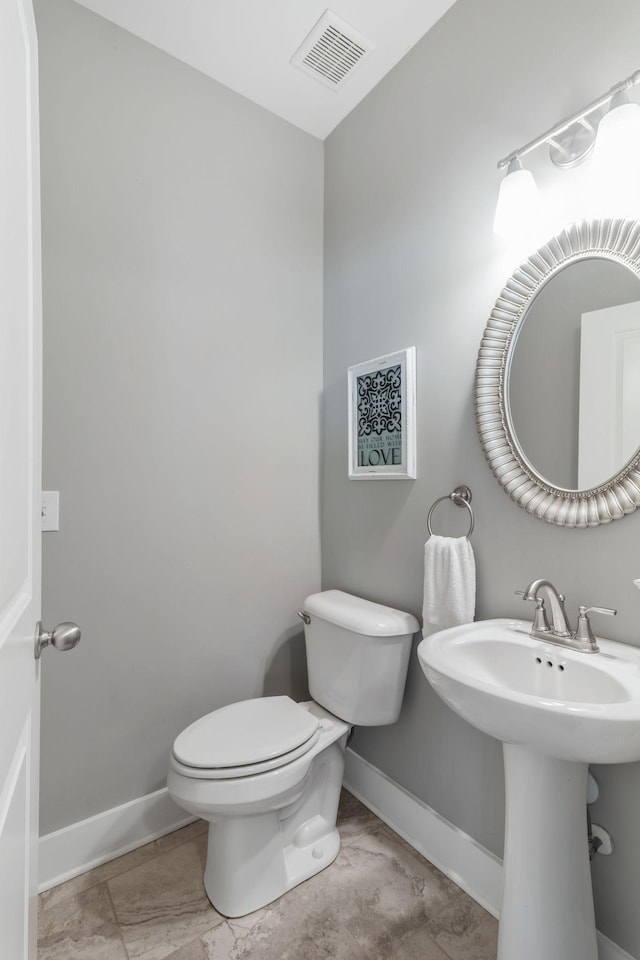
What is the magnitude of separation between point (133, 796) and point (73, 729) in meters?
0.33

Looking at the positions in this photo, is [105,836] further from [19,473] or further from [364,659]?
[19,473]

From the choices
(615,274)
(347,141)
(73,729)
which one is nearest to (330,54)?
(347,141)

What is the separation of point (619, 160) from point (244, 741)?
1.65m

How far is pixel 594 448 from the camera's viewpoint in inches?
43.6

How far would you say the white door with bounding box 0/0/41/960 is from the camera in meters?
0.56

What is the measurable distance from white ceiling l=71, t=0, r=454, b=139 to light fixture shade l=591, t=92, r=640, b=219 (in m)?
0.87

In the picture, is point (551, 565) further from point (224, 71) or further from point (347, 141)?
point (224, 71)

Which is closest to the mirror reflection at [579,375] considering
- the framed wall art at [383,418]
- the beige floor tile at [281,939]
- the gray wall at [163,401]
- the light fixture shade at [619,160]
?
the light fixture shade at [619,160]

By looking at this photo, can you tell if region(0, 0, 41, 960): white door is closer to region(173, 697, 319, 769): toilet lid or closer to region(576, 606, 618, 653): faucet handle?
region(173, 697, 319, 769): toilet lid

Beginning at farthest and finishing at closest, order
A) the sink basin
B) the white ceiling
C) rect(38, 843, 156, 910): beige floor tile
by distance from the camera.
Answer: the white ceiling
rect(38, 843, 156, 910): beige floor tile
the sink basin

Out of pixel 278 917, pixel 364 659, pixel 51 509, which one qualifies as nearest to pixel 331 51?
pixel 51 509

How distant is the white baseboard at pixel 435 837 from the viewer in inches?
50.4

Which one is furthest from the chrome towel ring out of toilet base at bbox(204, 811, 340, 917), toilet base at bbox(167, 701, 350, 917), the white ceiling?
the white ceiling

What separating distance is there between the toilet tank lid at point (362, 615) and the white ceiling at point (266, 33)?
1.86 meters
